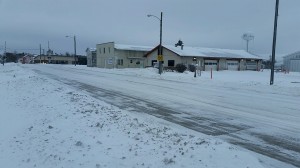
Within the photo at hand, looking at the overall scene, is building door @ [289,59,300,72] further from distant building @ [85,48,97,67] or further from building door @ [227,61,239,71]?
distant building @ [85,48,97,67]

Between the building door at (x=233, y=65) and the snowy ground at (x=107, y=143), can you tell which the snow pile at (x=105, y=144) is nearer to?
the snowy ground at (x=107, y=143)

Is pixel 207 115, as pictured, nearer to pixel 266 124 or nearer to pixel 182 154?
pixel 266 124

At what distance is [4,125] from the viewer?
10.7 meters

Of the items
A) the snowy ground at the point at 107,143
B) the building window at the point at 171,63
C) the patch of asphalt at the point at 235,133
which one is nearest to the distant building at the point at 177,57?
the building window at the point at 171,63

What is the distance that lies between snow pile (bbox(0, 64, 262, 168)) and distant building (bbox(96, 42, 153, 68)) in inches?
2446

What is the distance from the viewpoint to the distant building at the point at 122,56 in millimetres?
73312

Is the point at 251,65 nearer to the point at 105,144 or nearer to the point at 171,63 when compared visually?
the point at 171,63

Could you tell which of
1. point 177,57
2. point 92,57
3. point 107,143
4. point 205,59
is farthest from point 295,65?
point 107,143

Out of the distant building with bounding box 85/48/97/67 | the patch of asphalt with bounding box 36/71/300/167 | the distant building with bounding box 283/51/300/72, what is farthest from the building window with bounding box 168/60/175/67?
the patch of asphalt with bounding box 36/71/300/167

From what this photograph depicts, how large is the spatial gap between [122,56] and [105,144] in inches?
2632

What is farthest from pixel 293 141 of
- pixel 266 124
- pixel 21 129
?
pixel 21 129

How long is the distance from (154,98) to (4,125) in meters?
7.39

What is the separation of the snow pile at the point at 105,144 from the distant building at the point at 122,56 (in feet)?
204

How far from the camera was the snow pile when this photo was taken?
645 centimetres
